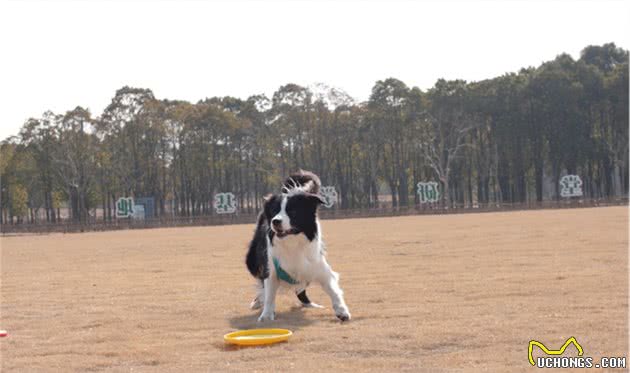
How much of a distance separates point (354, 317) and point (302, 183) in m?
1.83

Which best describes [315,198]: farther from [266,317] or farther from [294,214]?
[266,317]

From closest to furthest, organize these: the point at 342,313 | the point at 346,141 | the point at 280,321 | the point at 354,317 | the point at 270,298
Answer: the point at 342,313, the point at 354,317, the point at 280,321, the point at 270,298, the point at 346,141

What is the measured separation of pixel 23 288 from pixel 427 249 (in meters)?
10.4

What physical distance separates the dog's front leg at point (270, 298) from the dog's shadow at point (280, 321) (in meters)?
0.09

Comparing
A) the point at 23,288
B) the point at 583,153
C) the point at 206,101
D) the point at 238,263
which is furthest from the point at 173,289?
the point at 206,101

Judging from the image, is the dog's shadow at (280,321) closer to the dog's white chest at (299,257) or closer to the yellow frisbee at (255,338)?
the dog's white chest at (299,257)

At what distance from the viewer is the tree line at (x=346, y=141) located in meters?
76.9

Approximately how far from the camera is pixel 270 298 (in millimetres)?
9992

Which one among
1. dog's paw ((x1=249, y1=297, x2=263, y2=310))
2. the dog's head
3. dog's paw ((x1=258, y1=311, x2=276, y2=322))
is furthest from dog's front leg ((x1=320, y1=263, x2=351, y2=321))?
dog's paw ((x1=249, y1=297, x2=263, y2=310))

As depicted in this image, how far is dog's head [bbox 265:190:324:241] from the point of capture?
9.63 meters

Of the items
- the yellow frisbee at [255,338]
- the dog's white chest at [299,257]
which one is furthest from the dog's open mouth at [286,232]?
the yellow frisbee at [255,338]

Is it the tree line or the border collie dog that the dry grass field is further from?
the tree line

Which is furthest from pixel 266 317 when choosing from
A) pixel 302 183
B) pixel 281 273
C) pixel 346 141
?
pixel 346 141

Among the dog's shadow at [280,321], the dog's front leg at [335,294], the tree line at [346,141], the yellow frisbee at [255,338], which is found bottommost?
the dog's shadow at [280,321]
